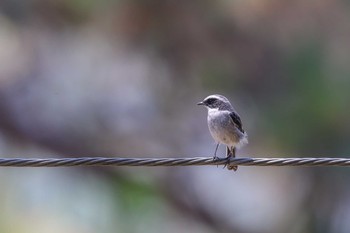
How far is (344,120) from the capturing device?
27.5 ft

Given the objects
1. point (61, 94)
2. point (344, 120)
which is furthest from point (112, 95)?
point (344, 120)

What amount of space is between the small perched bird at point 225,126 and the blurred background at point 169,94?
11.2ft

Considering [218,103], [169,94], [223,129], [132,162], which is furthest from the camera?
[169,94]

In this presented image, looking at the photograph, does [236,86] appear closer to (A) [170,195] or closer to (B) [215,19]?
(B) [215,19]

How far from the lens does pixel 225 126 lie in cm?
497

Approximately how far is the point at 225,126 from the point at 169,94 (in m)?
4.08

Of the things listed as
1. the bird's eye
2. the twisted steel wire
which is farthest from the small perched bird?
the twisted steel wire

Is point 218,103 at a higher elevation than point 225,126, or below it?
higher

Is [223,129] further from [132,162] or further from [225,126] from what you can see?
[132,162]

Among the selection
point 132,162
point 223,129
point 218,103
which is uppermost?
point 218,103

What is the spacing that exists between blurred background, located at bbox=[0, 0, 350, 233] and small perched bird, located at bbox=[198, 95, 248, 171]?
11.2 ft

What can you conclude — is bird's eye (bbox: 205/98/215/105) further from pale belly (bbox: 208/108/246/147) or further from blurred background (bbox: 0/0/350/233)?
blurred background (bbox: 0/0/350/233)

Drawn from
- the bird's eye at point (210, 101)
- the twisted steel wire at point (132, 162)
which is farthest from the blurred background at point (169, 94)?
the twisted steel wire at point (132, 162)

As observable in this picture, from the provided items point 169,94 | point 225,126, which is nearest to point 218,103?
point 225,126
